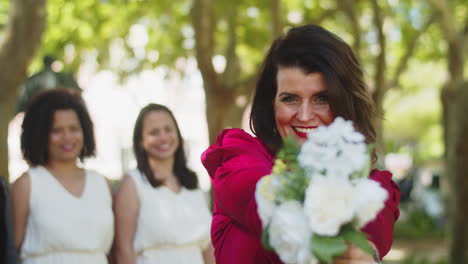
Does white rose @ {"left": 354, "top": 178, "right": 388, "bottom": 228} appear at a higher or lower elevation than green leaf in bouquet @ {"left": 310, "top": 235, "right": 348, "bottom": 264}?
higher

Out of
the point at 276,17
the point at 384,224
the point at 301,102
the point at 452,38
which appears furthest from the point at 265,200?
the point at 452,38

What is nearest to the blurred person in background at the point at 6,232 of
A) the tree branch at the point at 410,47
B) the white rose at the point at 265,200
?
the white rose at the point at 265,200

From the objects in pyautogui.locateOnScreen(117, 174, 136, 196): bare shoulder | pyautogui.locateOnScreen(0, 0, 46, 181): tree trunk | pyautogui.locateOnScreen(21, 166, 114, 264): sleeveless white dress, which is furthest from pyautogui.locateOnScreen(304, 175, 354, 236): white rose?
pyautogui.locateOnScreen(0, 0, 46, 181): tree trunk

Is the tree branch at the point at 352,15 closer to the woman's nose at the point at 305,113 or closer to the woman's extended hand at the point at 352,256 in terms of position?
the woman's nose at the point at 305,113

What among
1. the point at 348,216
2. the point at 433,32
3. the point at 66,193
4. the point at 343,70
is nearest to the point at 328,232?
the point at 348,216

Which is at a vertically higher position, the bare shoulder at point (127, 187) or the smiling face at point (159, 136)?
the smiling face at point (159, 136)

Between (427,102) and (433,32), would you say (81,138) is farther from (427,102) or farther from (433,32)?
(427,102)

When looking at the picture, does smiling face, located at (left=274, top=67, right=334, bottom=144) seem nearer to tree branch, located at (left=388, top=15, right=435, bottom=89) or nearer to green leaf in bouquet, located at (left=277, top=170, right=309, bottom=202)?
green leaf in bouquet, located at (left=277, top=170, right=309, bottom=202)

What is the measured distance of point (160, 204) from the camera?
5.31m

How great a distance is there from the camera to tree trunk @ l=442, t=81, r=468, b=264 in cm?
918

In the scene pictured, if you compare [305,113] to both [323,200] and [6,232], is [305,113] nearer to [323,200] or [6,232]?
[323,200]

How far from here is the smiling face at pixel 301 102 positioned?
2266mm

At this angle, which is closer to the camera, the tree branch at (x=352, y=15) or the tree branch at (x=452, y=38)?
the tree branch at (x=452, y=38)

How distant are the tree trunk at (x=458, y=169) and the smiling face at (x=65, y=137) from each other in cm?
548
